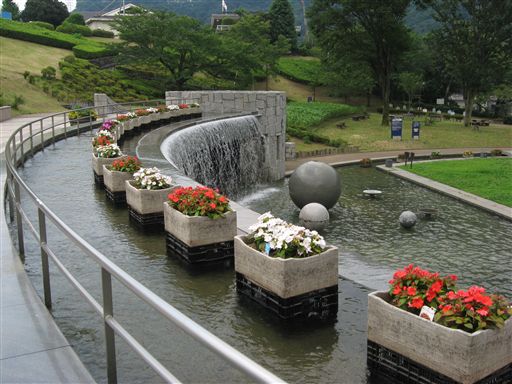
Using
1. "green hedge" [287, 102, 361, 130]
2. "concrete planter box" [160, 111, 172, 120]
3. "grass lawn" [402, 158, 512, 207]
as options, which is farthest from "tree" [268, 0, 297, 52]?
"concrete planter box" [160, 111, 172, 120]

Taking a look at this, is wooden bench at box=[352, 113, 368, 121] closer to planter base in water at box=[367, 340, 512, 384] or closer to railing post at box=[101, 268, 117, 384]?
planter base in water at box=[367, 340, 512, 384]

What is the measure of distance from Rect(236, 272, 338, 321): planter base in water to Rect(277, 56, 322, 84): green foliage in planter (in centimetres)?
7773

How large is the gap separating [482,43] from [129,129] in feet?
136

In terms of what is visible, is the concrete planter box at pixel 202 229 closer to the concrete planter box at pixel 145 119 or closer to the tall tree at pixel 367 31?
the concrete planter box at pixel 145 119

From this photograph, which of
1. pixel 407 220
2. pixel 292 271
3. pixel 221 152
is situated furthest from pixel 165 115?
pixel 292 271

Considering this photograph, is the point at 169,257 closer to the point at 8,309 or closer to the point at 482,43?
the point at 8,309

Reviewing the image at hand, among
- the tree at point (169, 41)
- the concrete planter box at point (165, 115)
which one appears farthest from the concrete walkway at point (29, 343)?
the tree at point (169, 41)

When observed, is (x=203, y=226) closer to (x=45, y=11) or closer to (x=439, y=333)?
(x=439, y=333)

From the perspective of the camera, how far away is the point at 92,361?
19.0ft

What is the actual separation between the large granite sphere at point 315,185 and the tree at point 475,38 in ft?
122

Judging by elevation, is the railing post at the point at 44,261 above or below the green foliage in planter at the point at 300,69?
below

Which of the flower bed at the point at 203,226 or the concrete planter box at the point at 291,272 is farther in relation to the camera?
the flower bed at the point at 203,226

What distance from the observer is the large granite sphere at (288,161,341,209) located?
2356 centimetres

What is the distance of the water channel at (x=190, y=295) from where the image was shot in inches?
234
